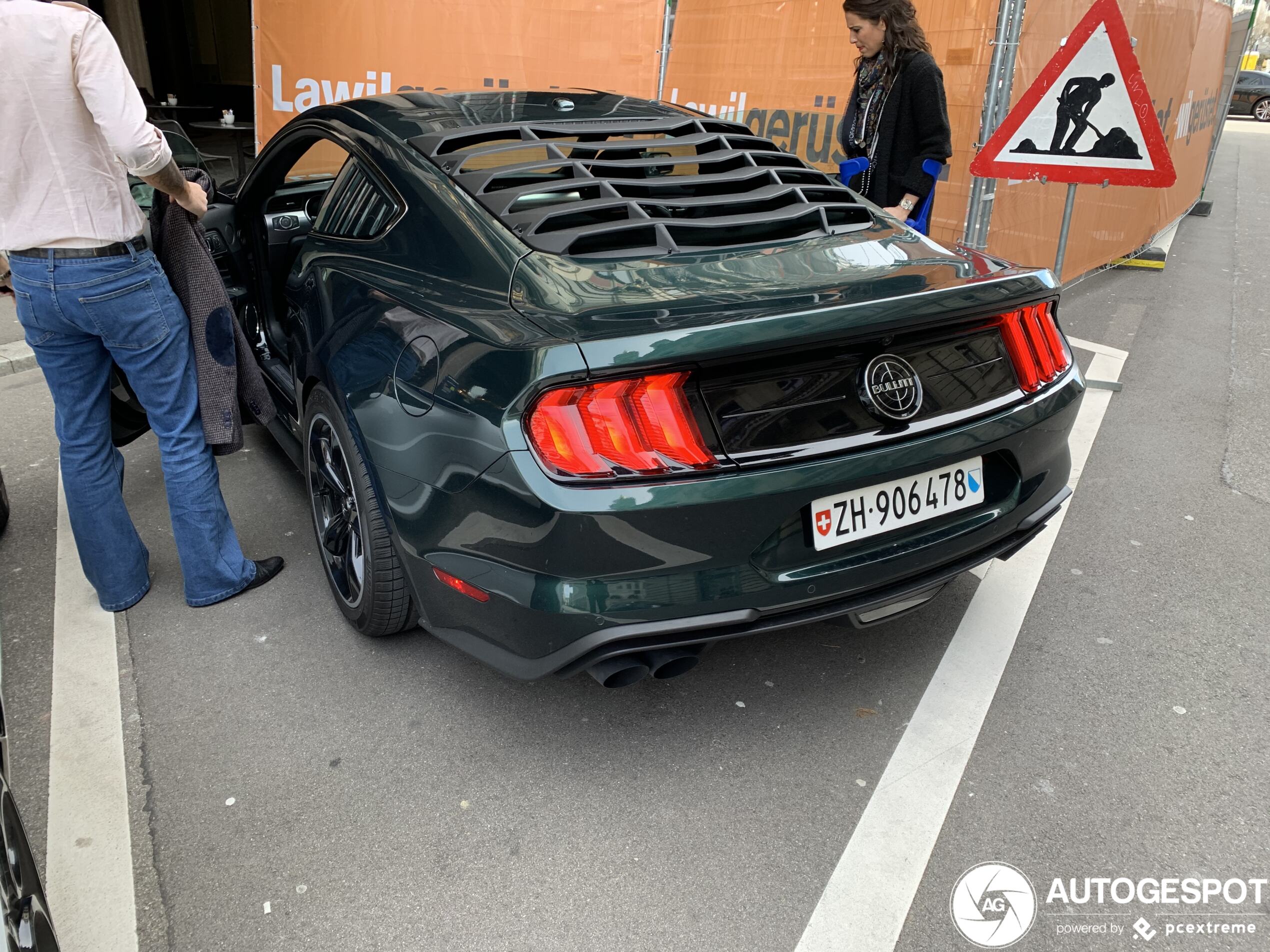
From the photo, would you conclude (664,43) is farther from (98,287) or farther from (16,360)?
(98,287)

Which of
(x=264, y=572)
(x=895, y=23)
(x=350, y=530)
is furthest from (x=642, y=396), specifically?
(x=895, y=23)

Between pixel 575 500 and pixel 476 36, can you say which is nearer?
pixel 575 500

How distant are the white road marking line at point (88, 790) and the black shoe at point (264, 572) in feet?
1.35

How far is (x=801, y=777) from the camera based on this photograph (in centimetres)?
236

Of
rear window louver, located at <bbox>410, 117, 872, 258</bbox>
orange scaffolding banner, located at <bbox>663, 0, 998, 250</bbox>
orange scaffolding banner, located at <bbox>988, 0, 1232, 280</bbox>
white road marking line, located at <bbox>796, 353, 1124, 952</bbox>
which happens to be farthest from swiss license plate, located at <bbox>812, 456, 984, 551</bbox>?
orange scaffolding banner, located at <bbox>988, 0, 1232, 280</bbox>

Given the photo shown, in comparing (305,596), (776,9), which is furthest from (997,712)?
(776,9)

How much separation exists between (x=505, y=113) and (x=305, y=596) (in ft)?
5.68

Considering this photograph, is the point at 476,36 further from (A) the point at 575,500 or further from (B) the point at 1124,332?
(A) the point at 575,500

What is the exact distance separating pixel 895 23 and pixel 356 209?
2.66 meters

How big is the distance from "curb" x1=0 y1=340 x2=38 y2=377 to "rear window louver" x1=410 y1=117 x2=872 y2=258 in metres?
3.96

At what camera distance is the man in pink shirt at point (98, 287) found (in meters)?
2.47

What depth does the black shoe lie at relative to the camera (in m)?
3.23

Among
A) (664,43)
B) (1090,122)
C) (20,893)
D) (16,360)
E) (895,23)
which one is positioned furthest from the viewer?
(664,43)

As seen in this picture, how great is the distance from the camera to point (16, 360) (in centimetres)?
544
